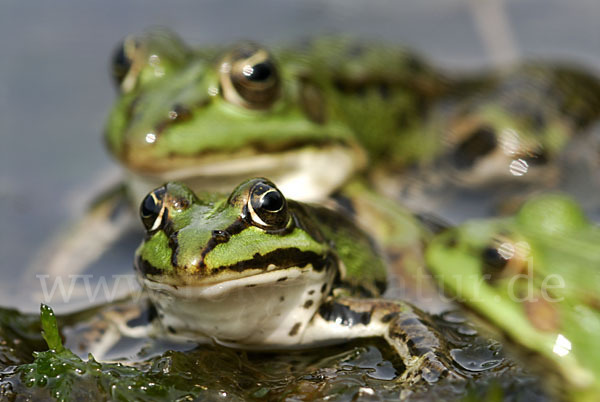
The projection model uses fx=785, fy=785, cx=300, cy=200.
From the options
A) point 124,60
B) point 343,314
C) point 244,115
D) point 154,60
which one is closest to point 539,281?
point 343,314

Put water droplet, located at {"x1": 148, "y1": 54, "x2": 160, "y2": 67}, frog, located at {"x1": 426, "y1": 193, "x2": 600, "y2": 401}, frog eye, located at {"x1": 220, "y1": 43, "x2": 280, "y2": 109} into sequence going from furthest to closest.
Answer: water droplet, located at {"x1": 148, "y1": 54, "x2": 160, "y2": 67} < frog eye, located at {"x1": 220, "y1": 43, "x2": 280, "y2": 109} < frog, located at {"x1": 426, "y1": 193, "x2": 600, "y2": 401}

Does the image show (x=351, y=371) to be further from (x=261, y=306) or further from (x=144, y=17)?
(x=144, y=17)

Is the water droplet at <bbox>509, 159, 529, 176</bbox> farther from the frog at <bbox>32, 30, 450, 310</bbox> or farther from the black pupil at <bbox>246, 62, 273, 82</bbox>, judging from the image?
the black pupil at <bbox>246, 62, 273, 82</bbox>

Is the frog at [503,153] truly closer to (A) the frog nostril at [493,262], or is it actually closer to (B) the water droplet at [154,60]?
(A) the frog nostril at [493,262]

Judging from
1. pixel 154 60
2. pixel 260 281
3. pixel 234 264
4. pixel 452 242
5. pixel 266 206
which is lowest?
pixel 452 242

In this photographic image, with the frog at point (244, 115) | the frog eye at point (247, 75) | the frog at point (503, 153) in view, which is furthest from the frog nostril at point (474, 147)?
the frog eye at point (247, 75)

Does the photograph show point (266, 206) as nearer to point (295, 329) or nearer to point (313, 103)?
point (295, 329)

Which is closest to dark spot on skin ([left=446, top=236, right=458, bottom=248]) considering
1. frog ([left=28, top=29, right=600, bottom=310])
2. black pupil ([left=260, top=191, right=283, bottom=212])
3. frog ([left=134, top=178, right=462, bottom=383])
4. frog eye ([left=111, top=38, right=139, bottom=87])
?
frog ([left=28, top=29, right=600, bottom=310])
